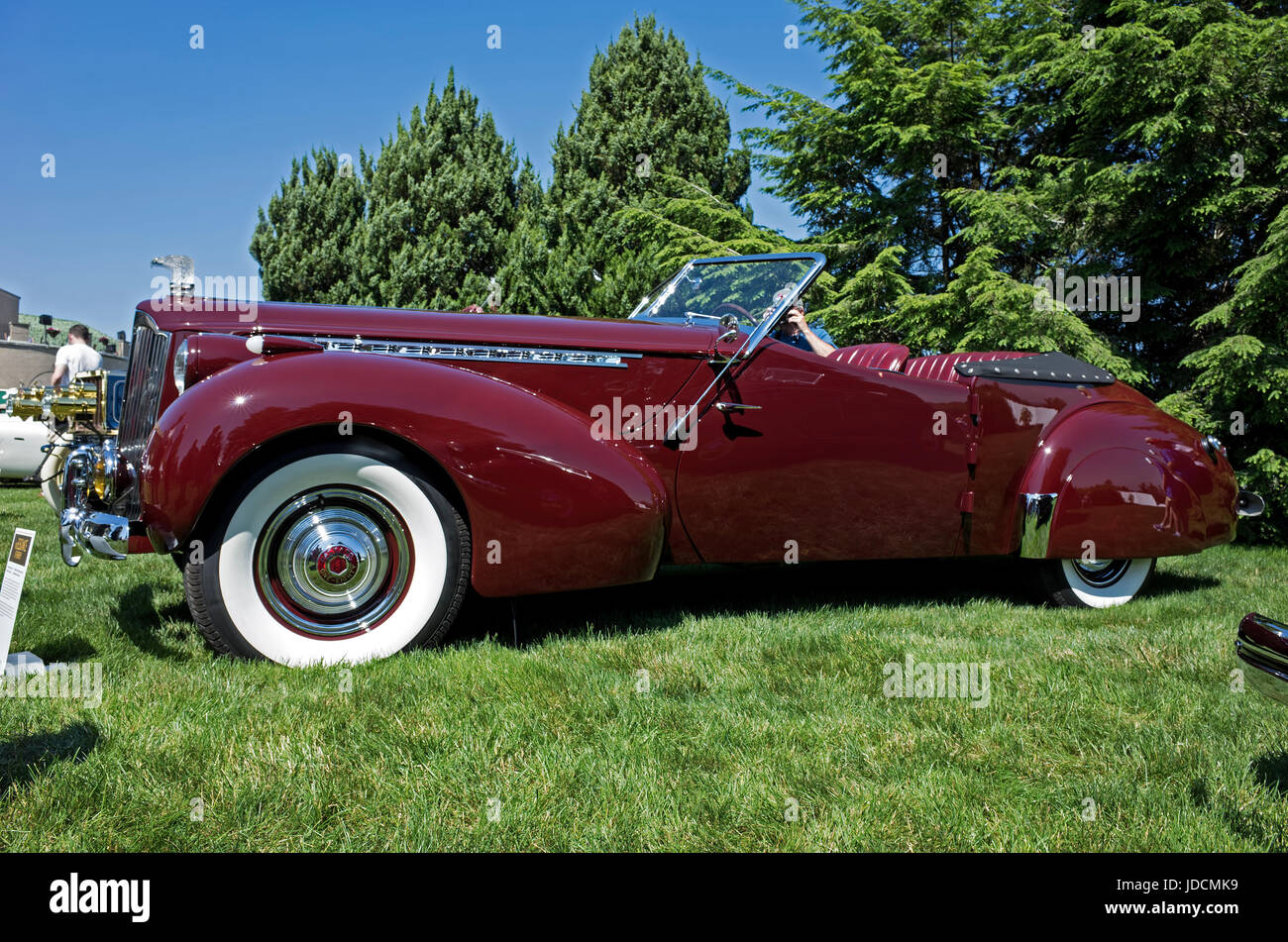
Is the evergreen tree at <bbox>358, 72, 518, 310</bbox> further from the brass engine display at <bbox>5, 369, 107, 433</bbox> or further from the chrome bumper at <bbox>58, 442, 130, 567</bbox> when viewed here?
the chrome bumper at <bbox>58, 442, 130, 567</bbox>

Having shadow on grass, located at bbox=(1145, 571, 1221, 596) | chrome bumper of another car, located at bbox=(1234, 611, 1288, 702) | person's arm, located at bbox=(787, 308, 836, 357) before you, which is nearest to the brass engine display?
person's arm, located at bbox=(787, 308, 836, 357)

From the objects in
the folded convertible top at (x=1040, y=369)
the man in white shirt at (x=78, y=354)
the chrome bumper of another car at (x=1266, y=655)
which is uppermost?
the man in white shirt at (x=78, y=354)

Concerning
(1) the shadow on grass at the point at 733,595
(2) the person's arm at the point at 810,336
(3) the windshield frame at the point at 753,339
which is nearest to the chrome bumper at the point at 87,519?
Answer: (1) the shadow on grass at the point at 733,595

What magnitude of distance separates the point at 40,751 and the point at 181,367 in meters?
1.48

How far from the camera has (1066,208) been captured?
8.91 meters

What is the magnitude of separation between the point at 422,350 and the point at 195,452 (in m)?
0.94

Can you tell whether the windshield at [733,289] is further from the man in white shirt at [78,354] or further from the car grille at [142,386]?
the man in white shirt at [78,354]

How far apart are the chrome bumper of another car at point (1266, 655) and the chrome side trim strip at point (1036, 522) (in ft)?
7.20

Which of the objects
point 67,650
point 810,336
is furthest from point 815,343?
point 67,650

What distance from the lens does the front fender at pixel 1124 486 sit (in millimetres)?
4098

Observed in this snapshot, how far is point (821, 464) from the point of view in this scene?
3.71 meters

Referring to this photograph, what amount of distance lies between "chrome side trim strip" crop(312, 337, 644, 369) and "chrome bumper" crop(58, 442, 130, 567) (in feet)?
2.96
